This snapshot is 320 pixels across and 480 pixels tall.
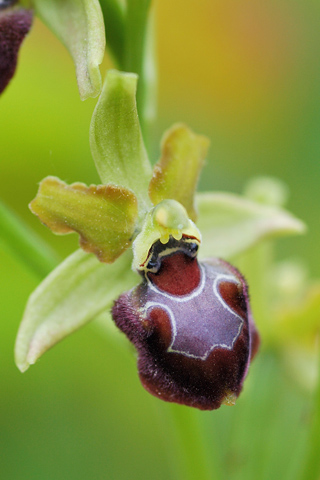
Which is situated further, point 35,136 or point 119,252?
point 35,136

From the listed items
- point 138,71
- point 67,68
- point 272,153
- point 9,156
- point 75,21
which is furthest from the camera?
point 272,153

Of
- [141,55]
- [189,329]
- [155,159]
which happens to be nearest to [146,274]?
[189,329]

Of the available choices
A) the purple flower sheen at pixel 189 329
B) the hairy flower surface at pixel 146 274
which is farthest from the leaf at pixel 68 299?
the purple flower sheen at pixel 189 329

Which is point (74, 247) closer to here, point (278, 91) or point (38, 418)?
point (38, 418)

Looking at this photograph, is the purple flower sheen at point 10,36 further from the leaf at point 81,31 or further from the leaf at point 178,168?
the leaf at point 178,168

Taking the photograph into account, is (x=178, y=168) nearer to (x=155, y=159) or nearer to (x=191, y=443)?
(x=191, y=443)

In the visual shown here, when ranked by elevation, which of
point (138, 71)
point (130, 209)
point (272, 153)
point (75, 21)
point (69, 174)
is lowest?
point (272, 153)

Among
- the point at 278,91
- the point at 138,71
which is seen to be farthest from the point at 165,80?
the point at 138,71

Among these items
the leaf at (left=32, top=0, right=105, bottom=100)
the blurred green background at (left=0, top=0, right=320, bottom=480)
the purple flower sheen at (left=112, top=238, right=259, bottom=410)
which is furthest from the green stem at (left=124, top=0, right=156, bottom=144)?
the blurred green background at (left=0, top=0, right=320, bottom=480)

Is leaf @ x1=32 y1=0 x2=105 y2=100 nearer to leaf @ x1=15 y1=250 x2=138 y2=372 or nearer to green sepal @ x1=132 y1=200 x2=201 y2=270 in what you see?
Answer: green sepal @ x1=132 y1=200 x2=201 y2=270
